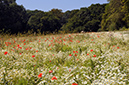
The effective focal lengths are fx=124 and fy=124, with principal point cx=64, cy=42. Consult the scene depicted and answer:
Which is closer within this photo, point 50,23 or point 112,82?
point 112,82

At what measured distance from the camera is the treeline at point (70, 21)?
83.3ft

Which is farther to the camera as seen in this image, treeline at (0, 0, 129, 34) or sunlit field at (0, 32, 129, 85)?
treeline at (0, 0, 129, 34)

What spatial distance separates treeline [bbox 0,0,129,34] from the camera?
25378 mm

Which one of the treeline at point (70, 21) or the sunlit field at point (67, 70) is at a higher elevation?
the treeline at point (70, 21)

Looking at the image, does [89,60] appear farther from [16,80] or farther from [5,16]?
[5,16]

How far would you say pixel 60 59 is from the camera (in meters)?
4.78

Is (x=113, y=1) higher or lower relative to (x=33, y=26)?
higher

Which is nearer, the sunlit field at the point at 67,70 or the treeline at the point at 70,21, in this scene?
the sunlit field at the point at 67,70

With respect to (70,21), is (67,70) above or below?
below

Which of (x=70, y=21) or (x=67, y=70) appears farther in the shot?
(x=70, y=21)

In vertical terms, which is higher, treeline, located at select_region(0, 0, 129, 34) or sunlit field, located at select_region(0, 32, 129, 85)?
treeline, located at select_region(0, 0, 129, 34)

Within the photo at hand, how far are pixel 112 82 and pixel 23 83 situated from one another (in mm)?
2100

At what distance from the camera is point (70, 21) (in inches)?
1512

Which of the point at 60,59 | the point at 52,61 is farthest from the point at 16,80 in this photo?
the point at 60,59
